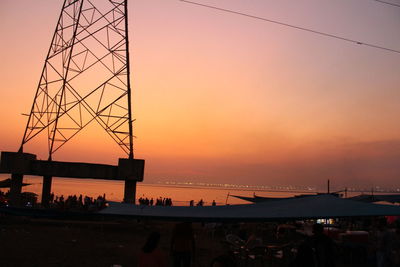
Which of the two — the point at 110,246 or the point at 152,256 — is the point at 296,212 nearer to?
the point at 152,256

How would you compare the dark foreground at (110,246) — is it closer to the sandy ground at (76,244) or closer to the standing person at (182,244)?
the sandy ground at (76,244)

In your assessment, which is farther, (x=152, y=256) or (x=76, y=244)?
(x=76, y=244)

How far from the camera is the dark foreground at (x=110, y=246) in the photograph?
39.8 ft

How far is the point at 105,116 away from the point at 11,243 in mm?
10733

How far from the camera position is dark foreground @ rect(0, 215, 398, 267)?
12.1 meters

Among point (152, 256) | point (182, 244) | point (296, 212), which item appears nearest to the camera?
point (152, 256)

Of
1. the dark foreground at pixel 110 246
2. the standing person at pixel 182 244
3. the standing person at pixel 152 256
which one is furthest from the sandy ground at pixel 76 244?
the standing person at pixel 152 256

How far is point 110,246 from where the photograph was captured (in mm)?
16125

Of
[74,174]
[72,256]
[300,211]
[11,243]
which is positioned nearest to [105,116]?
[74,174]

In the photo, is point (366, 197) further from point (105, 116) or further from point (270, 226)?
point (105, 116)

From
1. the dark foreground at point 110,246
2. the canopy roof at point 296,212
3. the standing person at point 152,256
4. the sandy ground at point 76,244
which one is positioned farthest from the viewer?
the sandy ground at point 76,244

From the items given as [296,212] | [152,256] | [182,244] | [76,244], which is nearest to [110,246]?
[76,244]

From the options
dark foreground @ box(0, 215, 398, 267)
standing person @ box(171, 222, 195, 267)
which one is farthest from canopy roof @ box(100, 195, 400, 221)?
dark foreground @ box(0, 215, 398, 267)

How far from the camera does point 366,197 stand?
2502 cm
